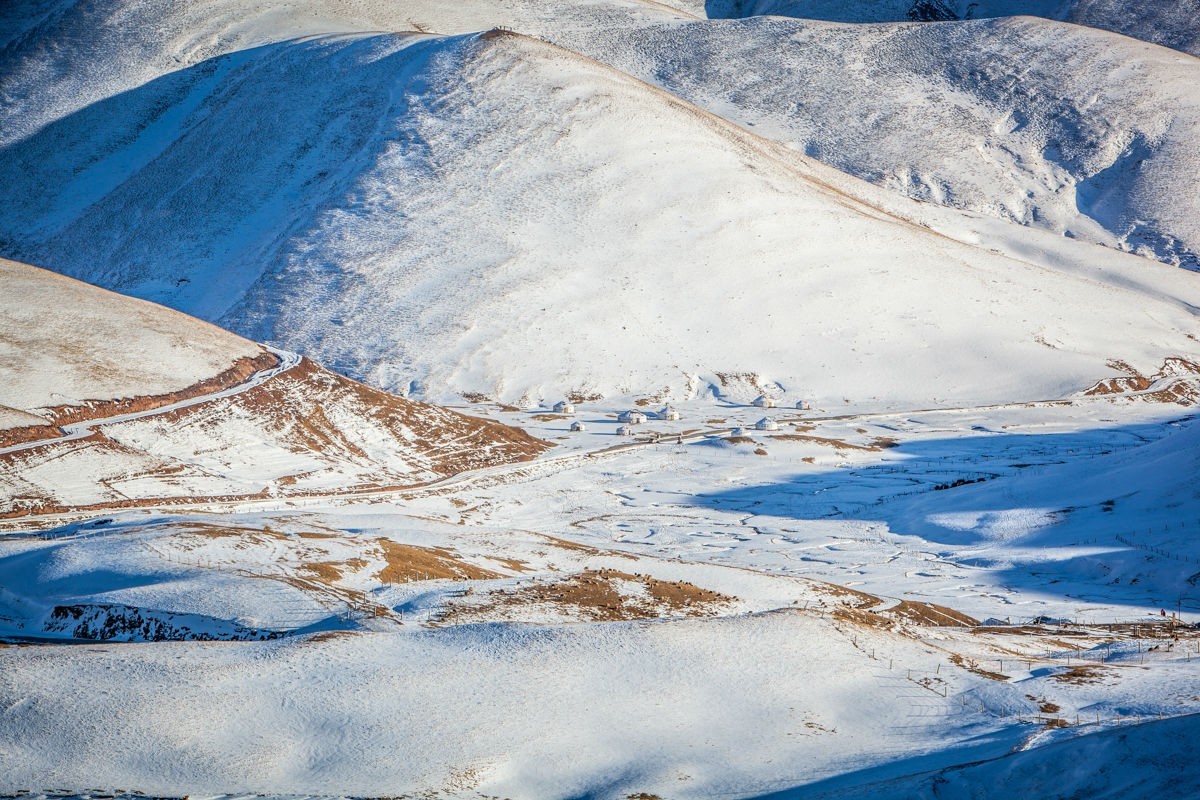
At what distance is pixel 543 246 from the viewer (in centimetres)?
5850

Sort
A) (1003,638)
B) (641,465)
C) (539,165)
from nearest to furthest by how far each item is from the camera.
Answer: (1003,638), (641,465), (539,165)

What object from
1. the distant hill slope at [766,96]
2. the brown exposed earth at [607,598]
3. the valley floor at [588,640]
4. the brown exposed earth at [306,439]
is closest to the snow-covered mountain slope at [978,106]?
the distant hill slope at [766,96]

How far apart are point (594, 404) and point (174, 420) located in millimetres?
19535

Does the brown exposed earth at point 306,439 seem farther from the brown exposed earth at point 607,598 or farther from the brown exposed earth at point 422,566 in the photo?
the brown exposed earth at point 607,598

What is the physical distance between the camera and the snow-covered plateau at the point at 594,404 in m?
14.6

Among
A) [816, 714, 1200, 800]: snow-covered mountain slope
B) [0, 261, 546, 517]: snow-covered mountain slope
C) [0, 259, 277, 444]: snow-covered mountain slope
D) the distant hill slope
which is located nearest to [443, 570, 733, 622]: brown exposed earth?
[816, 714, 1200, 800]: snow-covered mountain slope

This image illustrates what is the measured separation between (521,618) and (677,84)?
74.5m

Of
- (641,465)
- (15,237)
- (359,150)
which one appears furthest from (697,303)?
(15,237)

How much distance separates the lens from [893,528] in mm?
34375

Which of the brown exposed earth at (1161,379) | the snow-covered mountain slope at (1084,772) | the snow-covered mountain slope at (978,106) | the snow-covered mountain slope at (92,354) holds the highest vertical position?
the snow-covered mountain slope at (978,106)

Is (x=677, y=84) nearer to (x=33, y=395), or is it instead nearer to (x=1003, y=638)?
(x=33, y=395)

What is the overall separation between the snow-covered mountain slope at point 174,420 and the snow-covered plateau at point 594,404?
177 millimetres

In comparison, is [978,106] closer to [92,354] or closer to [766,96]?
[766,96]

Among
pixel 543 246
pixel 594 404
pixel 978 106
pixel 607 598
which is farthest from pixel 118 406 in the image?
pixel 978 106
